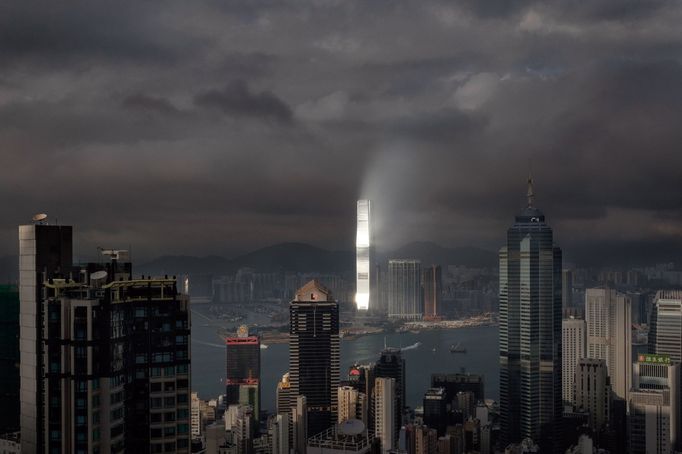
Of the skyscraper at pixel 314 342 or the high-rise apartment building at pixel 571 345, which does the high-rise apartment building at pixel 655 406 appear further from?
the skyscraper at pixel 314 342

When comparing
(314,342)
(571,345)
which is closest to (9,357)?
(314,342)

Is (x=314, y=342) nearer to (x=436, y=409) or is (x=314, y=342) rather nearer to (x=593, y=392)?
(x=436, y=409)

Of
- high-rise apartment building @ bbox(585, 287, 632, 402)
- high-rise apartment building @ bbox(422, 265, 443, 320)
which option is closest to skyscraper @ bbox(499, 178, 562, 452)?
high-rise apartment building @ bbox(585, 287, 632, 402)

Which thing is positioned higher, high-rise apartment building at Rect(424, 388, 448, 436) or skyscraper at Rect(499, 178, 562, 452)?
skyscraper at Rect(499, 178, 562, 452)

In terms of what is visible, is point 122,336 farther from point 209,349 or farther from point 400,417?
point 209,349

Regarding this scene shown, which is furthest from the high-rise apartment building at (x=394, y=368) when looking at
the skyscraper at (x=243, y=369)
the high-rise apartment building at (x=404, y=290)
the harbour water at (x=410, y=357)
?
the skyscraper at (x=243, y=369)

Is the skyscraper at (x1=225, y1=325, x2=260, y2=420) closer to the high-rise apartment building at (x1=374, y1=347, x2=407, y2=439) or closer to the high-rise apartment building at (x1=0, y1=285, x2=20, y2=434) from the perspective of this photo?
the high-rise apartment building at (x1=374, y1=347, x2=407, y2=439)
